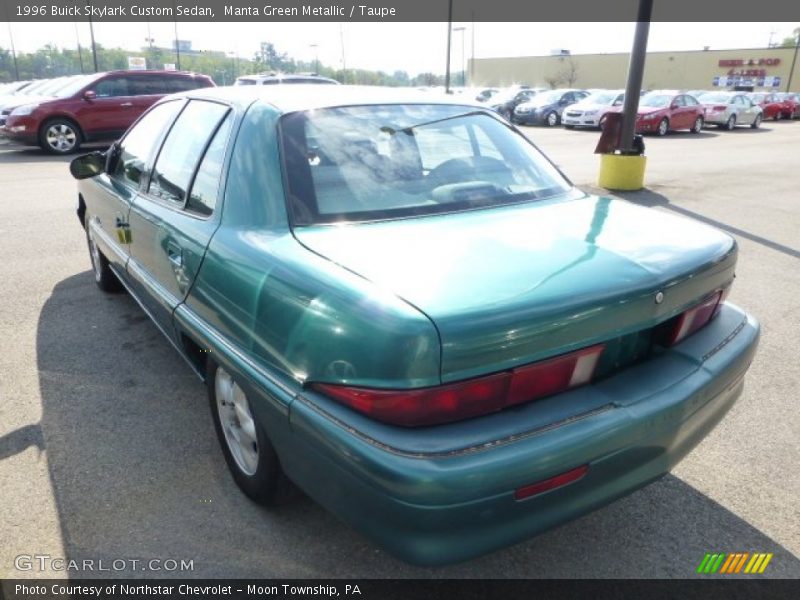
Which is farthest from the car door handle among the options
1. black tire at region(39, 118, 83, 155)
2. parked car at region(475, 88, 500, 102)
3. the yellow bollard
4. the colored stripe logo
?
parked car at region(475, 88, 500, 102)

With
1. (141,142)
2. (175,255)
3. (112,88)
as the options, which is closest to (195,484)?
(175,255)

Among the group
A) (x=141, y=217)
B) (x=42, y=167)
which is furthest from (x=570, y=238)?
(x=42, y=167)

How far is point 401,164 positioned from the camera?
8.63 feet

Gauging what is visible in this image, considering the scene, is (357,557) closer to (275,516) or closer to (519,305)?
(275,516)

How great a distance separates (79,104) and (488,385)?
13964 mm

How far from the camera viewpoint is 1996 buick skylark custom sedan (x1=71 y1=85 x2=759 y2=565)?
5.63 feet

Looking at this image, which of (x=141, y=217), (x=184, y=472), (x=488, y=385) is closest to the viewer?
(x=488, y=385)

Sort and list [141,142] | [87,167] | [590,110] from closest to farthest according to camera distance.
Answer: [141,142]
[87,167]
[590,110]

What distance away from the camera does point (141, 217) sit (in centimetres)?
323

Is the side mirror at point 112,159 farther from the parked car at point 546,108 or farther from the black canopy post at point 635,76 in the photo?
the parked car at point 546,108

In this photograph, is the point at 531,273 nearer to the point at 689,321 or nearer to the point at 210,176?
the point at 689,321

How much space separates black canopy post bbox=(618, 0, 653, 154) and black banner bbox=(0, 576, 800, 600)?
7.81m

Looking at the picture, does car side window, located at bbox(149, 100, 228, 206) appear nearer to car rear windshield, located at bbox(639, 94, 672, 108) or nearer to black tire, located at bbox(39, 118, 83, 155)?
black tire, located at bbox(39, 118, 83, 155)

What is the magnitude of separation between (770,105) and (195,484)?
36193 mm
